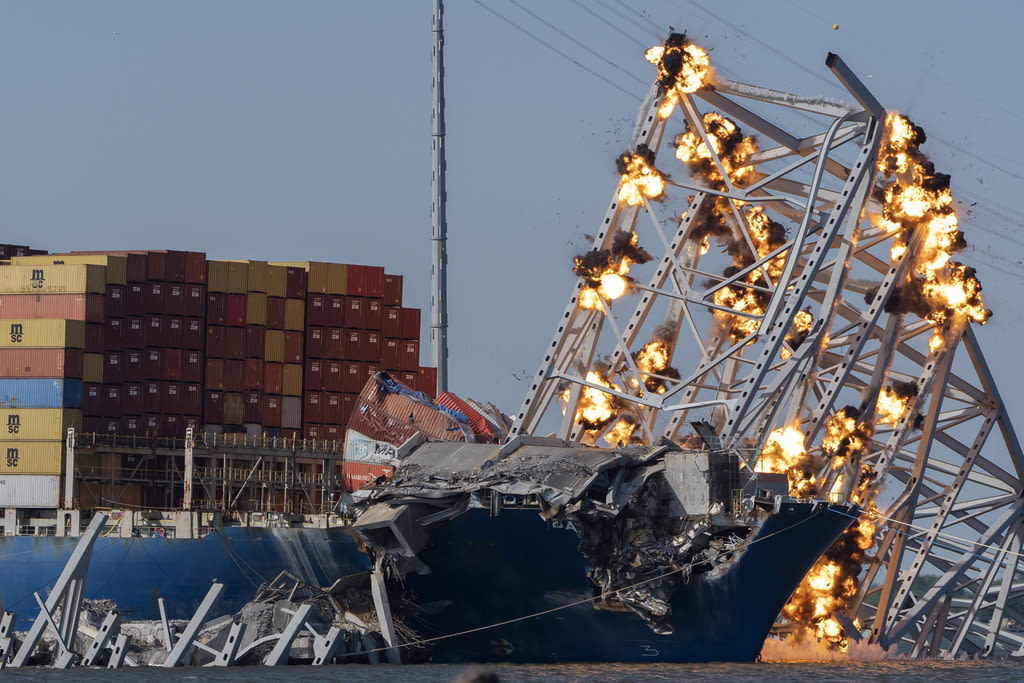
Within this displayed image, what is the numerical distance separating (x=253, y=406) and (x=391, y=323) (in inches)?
309

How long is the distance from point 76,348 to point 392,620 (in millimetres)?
24893

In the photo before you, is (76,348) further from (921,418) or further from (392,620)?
(921,418)

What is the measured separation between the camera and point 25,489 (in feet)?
244

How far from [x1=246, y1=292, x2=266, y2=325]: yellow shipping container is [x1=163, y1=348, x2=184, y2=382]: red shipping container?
3.88 m

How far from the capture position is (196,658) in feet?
190

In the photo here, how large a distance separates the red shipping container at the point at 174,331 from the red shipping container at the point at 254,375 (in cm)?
329

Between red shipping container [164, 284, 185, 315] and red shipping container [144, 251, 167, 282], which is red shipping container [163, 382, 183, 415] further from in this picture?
red shipping container [144, 251, 167, 282]

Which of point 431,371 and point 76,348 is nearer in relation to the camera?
point 76,348

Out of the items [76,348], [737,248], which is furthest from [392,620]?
[76,348]

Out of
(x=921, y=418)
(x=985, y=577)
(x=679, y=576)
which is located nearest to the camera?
(x=679, y=576)

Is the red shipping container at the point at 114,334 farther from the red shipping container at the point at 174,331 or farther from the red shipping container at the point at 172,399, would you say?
the red shipping container at the point at 172,399

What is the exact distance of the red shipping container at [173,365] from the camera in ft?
264

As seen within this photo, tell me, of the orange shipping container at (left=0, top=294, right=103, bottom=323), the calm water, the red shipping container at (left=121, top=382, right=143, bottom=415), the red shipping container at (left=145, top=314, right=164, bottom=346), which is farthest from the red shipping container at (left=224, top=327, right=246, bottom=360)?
the calm water

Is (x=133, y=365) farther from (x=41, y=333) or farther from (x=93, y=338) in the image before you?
(x=41, y=333)
